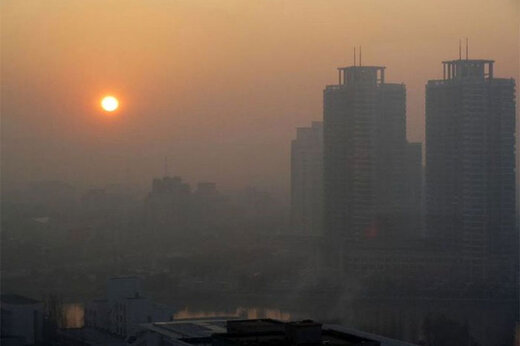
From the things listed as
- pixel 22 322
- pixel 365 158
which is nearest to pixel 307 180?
pixel 365 158

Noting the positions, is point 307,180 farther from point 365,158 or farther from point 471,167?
point 471,167

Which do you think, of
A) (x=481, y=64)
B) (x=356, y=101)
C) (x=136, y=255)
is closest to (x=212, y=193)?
(x=136, y=255)

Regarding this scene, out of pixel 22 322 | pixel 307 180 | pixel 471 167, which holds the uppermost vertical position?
pixel 471 167

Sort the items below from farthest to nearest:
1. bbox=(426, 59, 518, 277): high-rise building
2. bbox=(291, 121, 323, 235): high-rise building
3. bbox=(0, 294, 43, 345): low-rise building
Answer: bbox=(426, 59, 518, 277): high-rise building → bbox=(291, 121, 323, 235): high-rise building → bbox=(0, 294, 43, 345): low-rise building

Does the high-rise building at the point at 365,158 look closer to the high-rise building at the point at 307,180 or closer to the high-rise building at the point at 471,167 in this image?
the high-rise building at the point at 307,180

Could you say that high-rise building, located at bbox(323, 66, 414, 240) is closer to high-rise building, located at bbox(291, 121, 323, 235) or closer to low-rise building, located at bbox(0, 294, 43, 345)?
high-rise building, located at bbox(291, 121, 323, 235)

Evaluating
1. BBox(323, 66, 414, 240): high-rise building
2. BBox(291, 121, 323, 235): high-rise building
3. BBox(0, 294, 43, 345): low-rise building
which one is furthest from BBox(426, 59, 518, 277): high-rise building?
BBox(0, 294, 43, 345): low-rise building
